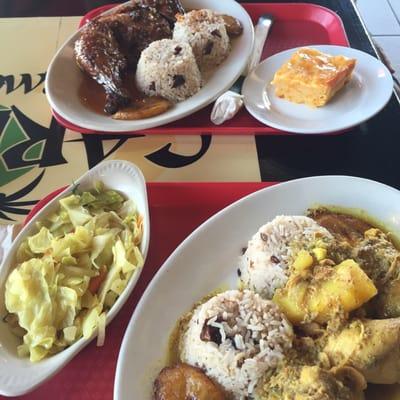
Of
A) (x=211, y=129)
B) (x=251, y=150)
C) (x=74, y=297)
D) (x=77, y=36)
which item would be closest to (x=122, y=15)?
(x=77, y=36)

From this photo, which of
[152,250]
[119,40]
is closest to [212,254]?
[152,250]

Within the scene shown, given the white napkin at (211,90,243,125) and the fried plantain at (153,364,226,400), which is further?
the white napkin at (211,90,243,125)

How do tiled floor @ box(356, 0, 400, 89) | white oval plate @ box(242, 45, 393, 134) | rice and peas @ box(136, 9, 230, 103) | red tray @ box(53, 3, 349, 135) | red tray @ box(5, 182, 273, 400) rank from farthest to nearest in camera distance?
1. tiled floor @ box(356, 0, 400, 89)
2. red tray @ box(53, 3, 349, 135)
3. rice and peas @ box(136, 9, 230, 103)
4. white oval plate @ box(242, 45, 393, 134)
5. red tray @ box(5, 182, 273, 400)

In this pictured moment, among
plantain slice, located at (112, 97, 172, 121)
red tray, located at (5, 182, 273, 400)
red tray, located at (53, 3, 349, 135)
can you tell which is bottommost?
red tray, located at (5, 182, 273, 400)

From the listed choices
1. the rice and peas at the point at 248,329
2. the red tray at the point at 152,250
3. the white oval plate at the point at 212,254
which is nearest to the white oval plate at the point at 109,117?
the red tray at the point at 152,250

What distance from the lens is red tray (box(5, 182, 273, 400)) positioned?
1117 millimetres

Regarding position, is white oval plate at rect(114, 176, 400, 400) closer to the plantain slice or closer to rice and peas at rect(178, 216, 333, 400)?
rice and peas at rect(178, 216, 333, 400)

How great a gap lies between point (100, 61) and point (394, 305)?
4.14ft

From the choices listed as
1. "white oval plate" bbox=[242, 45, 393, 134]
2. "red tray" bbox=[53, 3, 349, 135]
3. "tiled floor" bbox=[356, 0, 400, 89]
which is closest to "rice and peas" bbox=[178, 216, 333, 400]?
"white oval plate" bbox=[242, 45, 393, 134]

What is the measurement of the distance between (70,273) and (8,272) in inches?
6.1

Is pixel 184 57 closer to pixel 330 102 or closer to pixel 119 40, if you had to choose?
pixel 119 40

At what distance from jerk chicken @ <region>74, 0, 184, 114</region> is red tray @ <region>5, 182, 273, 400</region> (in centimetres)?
44

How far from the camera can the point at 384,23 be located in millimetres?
3621

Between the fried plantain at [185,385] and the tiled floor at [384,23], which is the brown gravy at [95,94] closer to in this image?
the fried plantain at [185,385]
